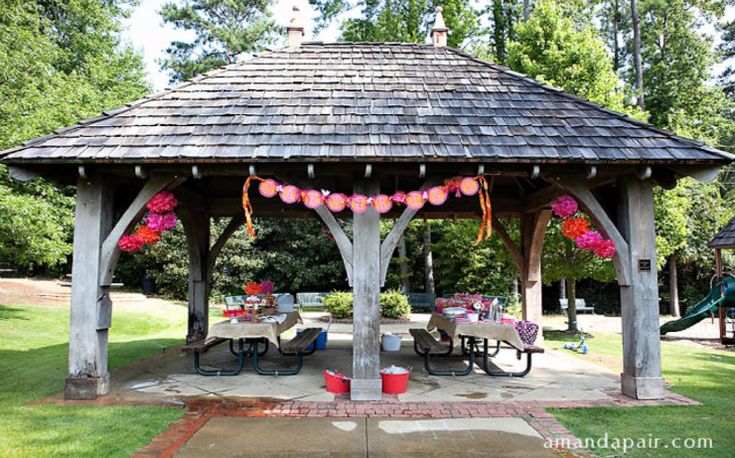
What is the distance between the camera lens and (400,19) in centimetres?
2014

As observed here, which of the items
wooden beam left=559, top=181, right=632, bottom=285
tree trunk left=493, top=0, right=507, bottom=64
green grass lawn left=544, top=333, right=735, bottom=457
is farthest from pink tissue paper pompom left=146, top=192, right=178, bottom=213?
tree trunk left=493, top=0, right=507, bottom=64

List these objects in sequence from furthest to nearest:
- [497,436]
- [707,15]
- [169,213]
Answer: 1. [707,15]
2. [169,213]
3. [497,436]

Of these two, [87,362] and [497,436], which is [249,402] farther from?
[497,436]

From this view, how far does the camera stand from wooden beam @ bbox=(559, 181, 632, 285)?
589 centimetres

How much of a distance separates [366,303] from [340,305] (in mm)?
9922

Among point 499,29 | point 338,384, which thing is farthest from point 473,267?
point 338,384

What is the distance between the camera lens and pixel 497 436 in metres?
4.46

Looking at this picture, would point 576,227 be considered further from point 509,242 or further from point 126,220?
point 126,220

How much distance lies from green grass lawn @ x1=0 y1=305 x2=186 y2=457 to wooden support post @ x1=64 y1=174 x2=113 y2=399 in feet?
1.38

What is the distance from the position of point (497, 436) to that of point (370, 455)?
4.18 ft

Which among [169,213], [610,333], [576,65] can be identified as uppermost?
[576,65]

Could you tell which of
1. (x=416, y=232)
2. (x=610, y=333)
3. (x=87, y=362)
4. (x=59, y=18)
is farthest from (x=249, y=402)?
(x=59, y=18)

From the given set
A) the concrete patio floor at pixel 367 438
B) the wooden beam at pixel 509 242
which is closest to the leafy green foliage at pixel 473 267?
the wooden beam at pixel 509 242

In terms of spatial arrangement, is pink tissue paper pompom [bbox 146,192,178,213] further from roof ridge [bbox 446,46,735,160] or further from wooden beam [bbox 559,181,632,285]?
roof ridge [bbox 446,46,735,160]
